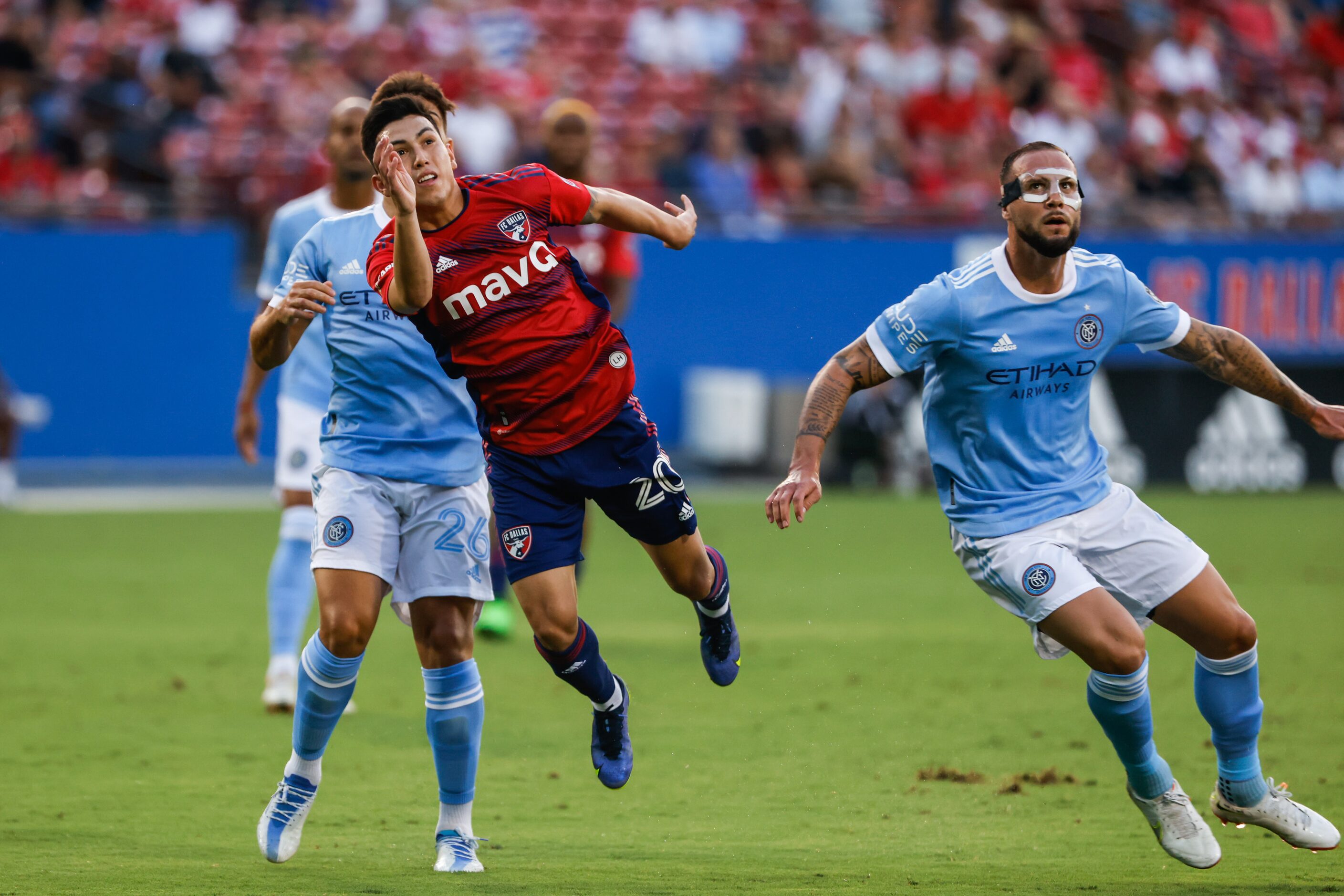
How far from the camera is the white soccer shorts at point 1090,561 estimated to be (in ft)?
17.0

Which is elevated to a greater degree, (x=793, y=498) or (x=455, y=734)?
(x=793, y=498)

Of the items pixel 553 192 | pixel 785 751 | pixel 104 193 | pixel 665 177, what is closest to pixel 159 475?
pixel 104 193

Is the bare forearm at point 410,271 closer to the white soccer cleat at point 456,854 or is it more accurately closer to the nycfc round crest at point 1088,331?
the white soccer cleat at point 456,854

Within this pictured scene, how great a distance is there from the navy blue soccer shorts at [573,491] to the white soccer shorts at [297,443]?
213 centimetres

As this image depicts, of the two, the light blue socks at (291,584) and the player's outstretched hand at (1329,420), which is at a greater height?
the player's outstretched hand at (1329,420)

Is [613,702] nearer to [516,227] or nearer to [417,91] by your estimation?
[516,227]

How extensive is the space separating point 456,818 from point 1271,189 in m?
17.9

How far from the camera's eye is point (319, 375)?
24.5ft

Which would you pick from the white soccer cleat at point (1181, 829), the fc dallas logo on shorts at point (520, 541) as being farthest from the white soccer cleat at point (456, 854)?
the white soccer cleat at point (1181, 829)

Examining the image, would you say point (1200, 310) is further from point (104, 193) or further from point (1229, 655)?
point (1229, 655)

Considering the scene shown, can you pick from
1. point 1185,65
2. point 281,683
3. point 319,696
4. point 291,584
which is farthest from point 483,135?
point 319,696

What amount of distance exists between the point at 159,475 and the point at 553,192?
45.1 ft

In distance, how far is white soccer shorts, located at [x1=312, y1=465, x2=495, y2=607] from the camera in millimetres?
5293

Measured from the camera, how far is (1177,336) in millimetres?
5480
